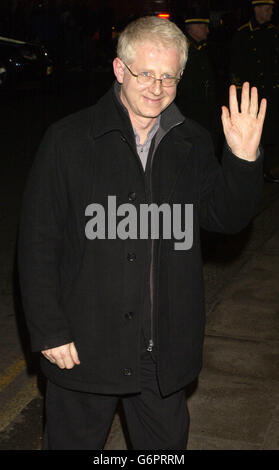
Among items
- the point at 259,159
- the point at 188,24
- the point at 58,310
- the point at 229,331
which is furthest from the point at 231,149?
the point at 188,24

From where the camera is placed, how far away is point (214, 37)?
26047 mm

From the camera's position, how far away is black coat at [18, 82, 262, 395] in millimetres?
2820

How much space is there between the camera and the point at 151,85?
2.78 metres

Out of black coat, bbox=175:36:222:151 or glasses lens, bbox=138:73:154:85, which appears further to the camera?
black coat, bbox=175:36:222:151

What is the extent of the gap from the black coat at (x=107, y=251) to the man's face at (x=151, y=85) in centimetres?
7

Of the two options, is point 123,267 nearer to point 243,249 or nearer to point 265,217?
point 243,249

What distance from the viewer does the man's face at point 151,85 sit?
2.74 meters

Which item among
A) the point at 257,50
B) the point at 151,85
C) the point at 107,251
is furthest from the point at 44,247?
the point at 257,50

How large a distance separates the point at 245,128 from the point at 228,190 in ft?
0.76

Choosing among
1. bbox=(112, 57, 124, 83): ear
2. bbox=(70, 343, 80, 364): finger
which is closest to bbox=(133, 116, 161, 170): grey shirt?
bbox=(112, 57, 124, 83): ear

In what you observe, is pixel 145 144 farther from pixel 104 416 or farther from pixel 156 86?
pixel 104 416

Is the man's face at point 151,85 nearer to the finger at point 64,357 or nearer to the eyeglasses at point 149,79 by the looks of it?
the eyeglasses at point 149,79

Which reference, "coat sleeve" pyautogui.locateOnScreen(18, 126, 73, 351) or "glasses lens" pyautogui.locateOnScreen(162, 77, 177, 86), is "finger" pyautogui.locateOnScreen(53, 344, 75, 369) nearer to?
"coat sleeve" pyautogui.locateOnScreen(18, 126, 73, 351)

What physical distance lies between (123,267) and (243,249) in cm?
478
